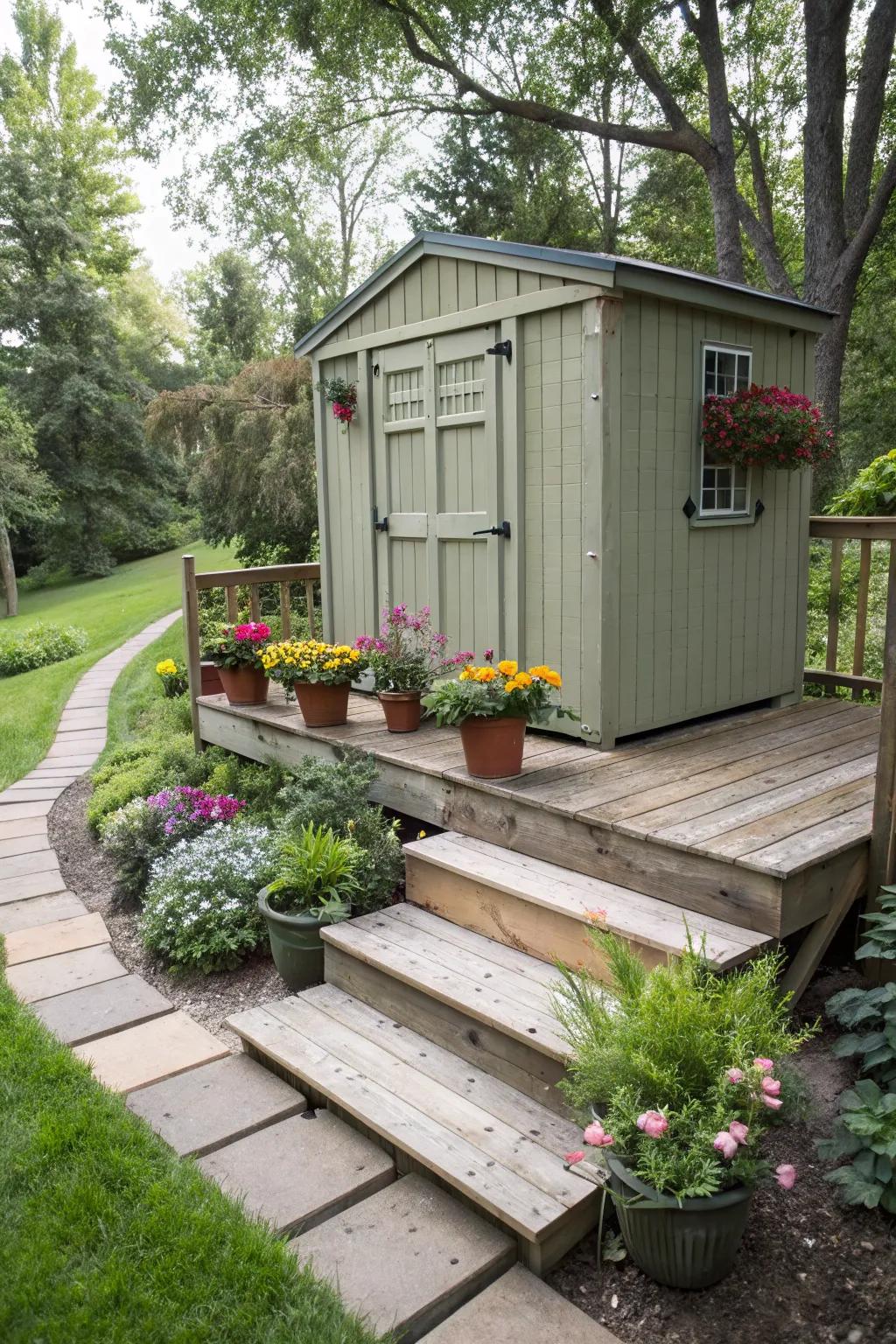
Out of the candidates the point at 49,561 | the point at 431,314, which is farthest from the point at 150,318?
the point at 431,314

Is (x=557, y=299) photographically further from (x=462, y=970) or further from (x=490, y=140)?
(x=490, y=140)

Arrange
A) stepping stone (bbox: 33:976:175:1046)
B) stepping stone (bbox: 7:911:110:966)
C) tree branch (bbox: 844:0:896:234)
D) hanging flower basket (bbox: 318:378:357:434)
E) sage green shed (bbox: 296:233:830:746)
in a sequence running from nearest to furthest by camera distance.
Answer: stepping stone (bbox: 33:976:175:1046)
stepping stone (bbox: 7:911:110:966)
sage green shed (bbox: 296:233:830:746)
hanging flower basket (bbox: 318:378:357:434)
tree branch (bbox: 844:0:896:234)

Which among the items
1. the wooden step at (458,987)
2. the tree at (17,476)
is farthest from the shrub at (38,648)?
the wooden step at (458,987)

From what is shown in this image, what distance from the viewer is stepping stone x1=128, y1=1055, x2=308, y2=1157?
257 centimetres

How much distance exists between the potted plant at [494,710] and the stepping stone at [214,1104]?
144 cm

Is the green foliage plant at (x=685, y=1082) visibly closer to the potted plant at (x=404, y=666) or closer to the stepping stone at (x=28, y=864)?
the potted plant at (x=404, y=666)

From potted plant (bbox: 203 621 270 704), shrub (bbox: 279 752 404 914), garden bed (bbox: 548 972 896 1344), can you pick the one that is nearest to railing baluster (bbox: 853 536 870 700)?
shrub (bbox: 279 752 404 914)

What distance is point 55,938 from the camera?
398cm

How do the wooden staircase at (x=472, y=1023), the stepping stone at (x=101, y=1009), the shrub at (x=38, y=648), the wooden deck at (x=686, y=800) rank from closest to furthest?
the wooden staircase at (x=472, y=1023) < the wooden deck at (x=686, y=800) < the stepping stone at (x=101, y=1009) < the shrub at (x=38, y=648)

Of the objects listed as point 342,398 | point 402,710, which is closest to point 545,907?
point 402,710

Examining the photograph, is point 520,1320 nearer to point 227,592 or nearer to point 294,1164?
point 294,1164

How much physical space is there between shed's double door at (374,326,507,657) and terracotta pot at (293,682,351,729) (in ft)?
2.18

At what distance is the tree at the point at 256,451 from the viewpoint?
402 inches

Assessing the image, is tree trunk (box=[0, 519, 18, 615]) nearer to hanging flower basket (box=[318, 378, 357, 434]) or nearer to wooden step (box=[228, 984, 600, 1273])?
hanging flower basket (box=[318, 378, 357, 434])
